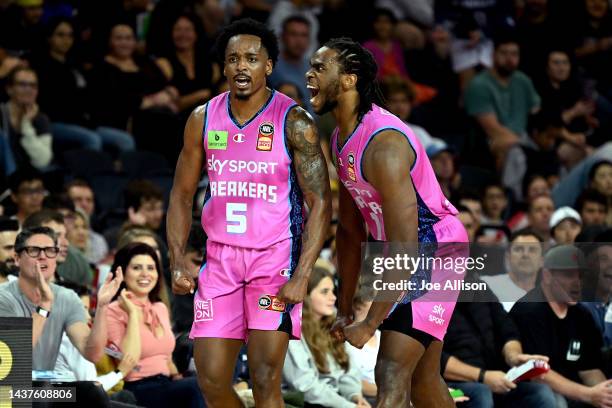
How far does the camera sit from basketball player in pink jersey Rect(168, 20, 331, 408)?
21.4ft

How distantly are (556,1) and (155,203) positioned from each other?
24.1 ft

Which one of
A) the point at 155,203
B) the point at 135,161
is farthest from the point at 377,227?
the point at 135,161

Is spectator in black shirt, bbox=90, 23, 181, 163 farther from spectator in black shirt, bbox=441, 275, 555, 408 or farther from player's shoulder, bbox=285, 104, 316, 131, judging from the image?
player's shoulder, bbox=285, 104, 316, 131

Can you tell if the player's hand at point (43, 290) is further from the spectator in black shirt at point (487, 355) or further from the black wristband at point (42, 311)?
the spectator in black shirt at point (487, 355)

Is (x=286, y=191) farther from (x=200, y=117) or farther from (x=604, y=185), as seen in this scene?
(x=604, y=185)

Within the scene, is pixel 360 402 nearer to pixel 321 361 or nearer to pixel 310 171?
pixel 321 361

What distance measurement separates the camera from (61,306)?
25.9 ft

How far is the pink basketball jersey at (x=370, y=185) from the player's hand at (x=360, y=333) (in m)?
0.55

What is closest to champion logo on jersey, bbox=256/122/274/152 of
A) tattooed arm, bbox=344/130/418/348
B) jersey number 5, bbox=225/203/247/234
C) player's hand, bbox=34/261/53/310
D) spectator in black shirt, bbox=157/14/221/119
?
jersey number 5, bbox=225/203/247/234

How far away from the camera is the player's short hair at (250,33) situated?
673 centimetres

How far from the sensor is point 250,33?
672 centimetres

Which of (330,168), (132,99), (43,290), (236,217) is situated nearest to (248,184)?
(236,217)

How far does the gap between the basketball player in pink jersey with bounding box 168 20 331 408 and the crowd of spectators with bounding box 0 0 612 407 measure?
0.69m

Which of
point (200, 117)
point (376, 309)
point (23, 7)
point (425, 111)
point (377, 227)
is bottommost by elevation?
point (376, 309)
